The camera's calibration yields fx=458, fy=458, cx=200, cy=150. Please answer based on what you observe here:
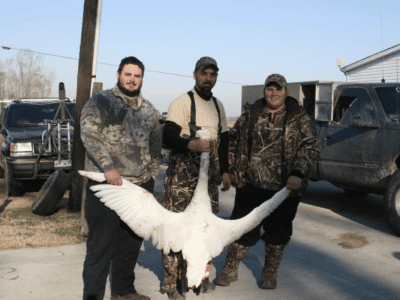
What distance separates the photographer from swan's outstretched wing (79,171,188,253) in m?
3.58

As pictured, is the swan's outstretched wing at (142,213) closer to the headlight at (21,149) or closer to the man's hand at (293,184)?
the man's hand at (293,184)

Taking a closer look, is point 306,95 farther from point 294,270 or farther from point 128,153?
point 128,153

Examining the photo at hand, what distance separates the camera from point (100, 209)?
145 inches

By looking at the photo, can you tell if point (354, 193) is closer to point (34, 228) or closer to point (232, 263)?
point (232, 263)

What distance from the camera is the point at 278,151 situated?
430cm

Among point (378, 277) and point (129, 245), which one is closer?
point (129, 245)

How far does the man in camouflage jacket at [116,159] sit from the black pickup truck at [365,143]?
4.15 meters

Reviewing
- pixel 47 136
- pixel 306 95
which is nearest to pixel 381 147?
pixel 306 95

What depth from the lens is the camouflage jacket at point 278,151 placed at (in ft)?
13.8

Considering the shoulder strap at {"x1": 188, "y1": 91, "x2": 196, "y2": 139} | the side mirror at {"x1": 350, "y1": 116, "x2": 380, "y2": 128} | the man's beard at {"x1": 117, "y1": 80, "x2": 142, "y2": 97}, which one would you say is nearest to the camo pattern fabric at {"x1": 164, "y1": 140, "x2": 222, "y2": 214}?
the shoulder strap at {"x1": 188, "y1": 91, "x2": 196, "y2": 139}

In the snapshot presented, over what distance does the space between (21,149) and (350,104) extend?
21.0 ft

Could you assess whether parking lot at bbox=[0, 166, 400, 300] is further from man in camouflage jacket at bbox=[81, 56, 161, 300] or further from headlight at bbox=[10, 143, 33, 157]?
headlight at bbox=[10, 143, 33, 157]

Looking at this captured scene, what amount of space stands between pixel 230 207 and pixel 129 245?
185 inches

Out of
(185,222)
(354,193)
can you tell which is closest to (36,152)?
(185,222)
